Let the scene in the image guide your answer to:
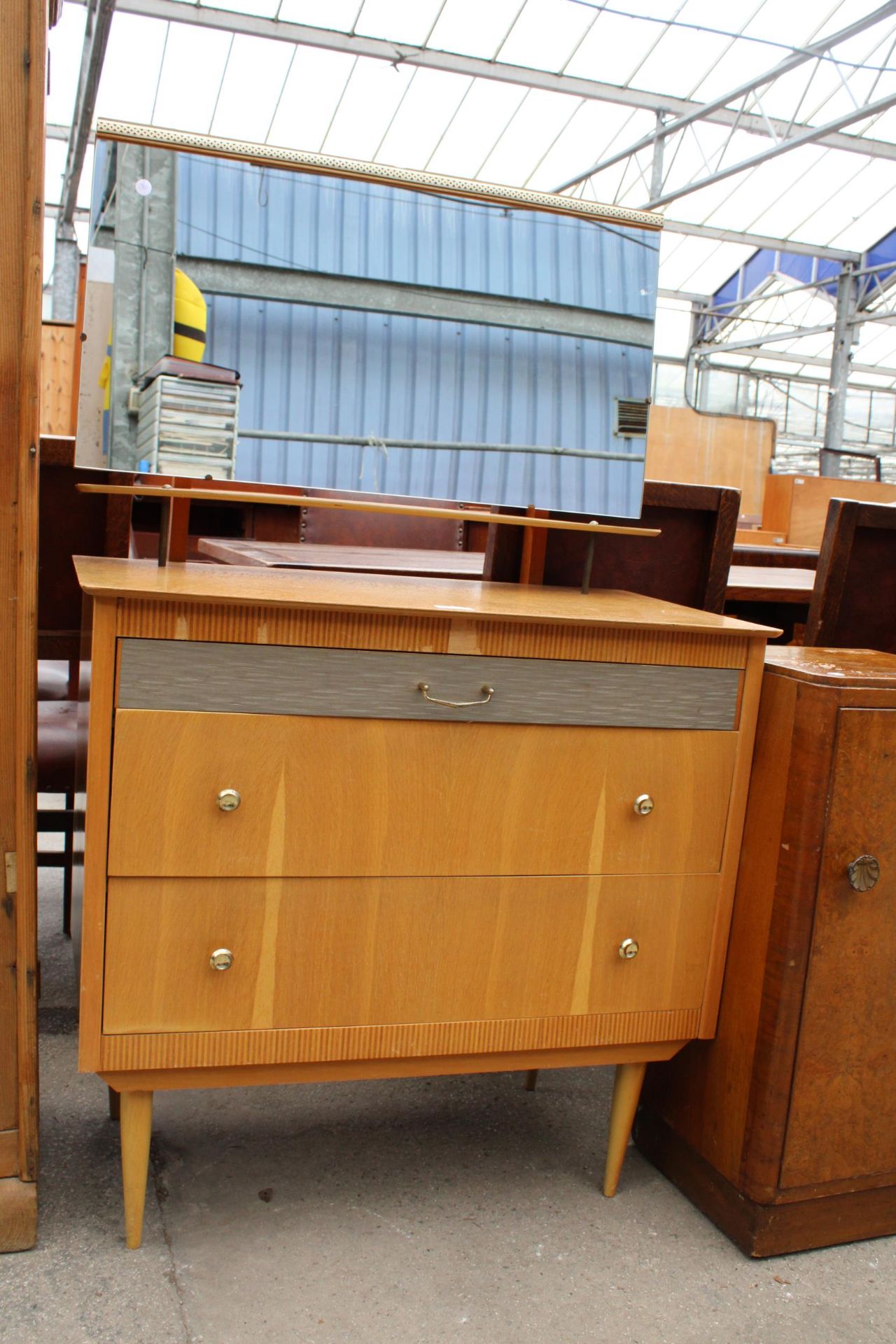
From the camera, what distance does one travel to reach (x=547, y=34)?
10.9m

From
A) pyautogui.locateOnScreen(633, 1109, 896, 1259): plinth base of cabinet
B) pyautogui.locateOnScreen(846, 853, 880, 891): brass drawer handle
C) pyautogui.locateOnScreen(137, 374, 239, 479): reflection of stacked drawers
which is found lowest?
pyautogui.locateOnScreen(633, 1109, 896, 1259): plinth base of cabinet

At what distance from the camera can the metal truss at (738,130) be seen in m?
10.5

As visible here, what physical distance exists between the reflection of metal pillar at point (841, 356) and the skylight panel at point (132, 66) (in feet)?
29.4

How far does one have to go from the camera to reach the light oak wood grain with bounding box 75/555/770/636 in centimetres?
143

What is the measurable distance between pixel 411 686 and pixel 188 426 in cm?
60

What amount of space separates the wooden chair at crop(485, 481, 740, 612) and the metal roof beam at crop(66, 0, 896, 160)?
9.58 metres

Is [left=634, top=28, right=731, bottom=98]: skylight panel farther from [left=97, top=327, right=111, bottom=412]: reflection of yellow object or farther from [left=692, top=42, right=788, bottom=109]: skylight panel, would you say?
[left=97, top=327, right=111, bottom=412]: reflection of yellow object

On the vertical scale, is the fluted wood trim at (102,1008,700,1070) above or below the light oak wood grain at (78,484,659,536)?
below

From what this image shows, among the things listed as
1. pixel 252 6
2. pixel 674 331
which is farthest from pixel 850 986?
pixel 674 331

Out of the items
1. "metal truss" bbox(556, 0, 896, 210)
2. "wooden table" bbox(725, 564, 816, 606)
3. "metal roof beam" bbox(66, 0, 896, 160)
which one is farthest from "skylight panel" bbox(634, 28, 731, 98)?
"wooden table" bbox(725, 564, 816, 606)

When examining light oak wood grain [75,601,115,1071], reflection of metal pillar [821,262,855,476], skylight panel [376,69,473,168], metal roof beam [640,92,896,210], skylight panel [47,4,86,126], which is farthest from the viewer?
reflection of metal pillar [821,262,855,476]

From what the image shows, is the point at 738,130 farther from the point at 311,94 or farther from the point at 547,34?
the point at 311,94

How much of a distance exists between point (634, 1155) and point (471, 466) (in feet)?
4.10

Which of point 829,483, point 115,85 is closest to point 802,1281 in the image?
point 829,483
